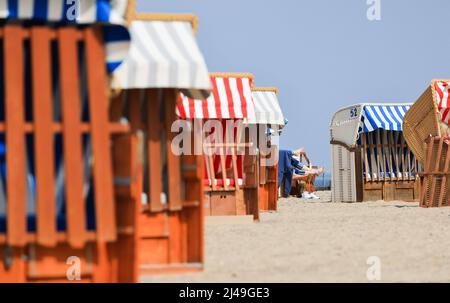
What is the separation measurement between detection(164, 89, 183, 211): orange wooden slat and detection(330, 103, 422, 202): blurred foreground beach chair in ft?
49.9

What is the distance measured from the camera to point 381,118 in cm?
2170

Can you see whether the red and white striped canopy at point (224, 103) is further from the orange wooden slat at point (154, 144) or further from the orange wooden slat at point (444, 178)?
the orange wooden slat at point (154, 144)

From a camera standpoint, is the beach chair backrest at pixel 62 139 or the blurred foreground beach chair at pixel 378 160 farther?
the blurred foreground beach chair at pixel 378 160

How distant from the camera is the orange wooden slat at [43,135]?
15.6 ft

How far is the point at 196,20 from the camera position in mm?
7660

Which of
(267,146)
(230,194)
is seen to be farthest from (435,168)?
(230,194)

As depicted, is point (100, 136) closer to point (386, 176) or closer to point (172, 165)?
point (172, 165)

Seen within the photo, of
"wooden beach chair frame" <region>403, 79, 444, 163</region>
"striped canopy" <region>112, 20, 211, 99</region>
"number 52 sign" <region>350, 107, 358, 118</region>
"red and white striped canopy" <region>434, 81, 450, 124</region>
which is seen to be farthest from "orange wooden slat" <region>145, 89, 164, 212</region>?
"number 52 sign" <region>350, 107, 358, 118</region>

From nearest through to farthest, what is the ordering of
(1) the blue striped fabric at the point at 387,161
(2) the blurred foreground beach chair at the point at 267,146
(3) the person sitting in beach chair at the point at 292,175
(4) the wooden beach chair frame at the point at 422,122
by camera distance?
(4) the wooden beach chair frame at the point at 422,122, (2) the blurred foreground beach chair at the point at 267,146, (1) the blue striped fabric at the point at 387,161, (3) the person sitting in beach chair at the point at 292,175

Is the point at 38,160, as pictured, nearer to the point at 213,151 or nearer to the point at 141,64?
the point at 141,64

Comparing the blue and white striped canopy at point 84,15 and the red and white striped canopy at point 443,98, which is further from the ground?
the red and white striped canopy at point 443,98

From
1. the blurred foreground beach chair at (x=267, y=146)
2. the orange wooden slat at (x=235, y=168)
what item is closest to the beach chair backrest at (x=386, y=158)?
the blurred foreground beach chair at (x=267, y=146)

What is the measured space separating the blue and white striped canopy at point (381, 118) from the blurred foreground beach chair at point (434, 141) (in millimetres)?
4282
